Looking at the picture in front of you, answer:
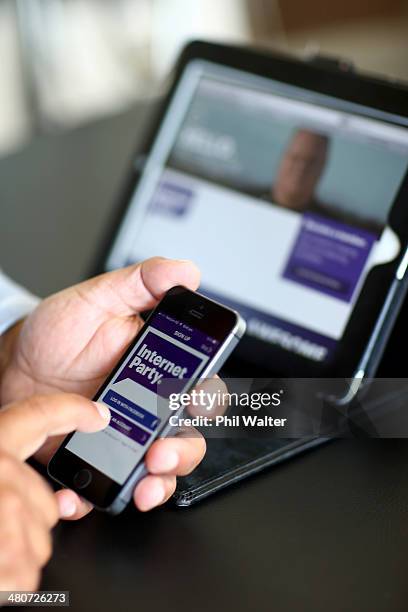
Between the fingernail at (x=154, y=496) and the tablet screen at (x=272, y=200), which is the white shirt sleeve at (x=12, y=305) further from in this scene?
the fingernail at (x=154, y=496)

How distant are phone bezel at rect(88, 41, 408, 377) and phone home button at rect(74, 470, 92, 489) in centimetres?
21

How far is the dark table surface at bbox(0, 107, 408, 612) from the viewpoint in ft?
1.37

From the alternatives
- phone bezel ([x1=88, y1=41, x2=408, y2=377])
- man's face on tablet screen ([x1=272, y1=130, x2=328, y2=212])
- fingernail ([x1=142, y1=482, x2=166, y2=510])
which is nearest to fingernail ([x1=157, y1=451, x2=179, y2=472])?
fingernail ([x1=142, y1=482, x2=166, y2=510])

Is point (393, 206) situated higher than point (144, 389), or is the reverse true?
point (393, 206)

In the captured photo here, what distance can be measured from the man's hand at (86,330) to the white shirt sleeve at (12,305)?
0.18 feet

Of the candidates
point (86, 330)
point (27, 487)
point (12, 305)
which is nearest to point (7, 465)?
point (27, 487)

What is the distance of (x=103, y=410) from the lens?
1.60 feet

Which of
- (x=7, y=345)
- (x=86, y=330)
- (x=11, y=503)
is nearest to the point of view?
(x=11, y=503)

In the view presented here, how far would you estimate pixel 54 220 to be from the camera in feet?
3.06

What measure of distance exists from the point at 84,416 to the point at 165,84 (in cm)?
42

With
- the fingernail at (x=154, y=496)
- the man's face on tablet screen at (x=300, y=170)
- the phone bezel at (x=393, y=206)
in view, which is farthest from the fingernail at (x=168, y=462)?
the man's face on tablet screen at (x=300, y=170)

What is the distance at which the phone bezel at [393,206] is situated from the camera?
0.60 metres

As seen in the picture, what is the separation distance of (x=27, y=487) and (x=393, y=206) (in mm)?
392

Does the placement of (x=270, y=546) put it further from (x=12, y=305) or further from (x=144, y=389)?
(x=12, y=305)
